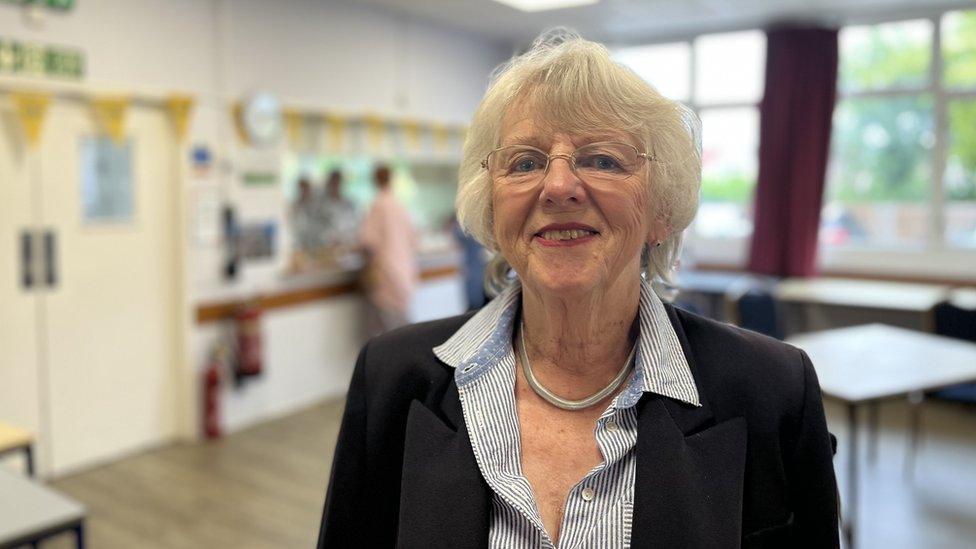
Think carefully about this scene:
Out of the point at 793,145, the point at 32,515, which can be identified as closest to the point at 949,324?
the point at 793,145

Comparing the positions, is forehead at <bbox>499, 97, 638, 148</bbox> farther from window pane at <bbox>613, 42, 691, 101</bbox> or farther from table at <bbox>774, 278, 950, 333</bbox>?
window pane at <bbox>613, 42, 691, 101</bbox>

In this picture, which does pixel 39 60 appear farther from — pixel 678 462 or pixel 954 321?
pixel 954 321

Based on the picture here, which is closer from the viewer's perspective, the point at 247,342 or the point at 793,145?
the point at 247,342

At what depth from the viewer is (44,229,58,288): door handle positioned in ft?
13.6

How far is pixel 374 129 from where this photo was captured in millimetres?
6230

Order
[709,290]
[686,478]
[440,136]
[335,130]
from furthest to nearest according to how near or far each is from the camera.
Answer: [440,136] < [709,290] < [335,130] < [686,478]

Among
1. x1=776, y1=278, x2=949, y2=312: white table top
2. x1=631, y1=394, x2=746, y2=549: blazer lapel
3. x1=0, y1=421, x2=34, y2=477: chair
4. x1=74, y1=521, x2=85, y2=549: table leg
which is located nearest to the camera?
x1=631, y1=394, x2=746, y2=549: blazer lapel

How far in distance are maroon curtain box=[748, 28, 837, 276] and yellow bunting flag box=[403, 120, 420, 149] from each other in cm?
304

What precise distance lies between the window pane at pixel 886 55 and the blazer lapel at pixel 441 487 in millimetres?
6615

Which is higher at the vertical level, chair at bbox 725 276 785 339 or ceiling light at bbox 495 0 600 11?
ceiling light at bbox 495 0 600 11

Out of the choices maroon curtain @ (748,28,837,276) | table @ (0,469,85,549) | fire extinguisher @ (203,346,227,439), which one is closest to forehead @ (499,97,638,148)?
table @ (0,469,85,549)

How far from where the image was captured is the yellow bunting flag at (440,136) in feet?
23.0

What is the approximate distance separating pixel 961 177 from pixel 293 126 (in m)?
5.37

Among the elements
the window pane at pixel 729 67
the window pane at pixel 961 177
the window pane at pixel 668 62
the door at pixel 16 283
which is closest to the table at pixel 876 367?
the window pane at pixel 961 177
